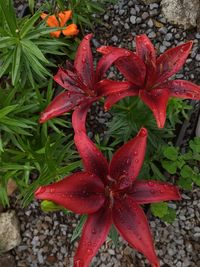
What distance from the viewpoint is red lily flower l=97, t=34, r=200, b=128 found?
60.1 inches

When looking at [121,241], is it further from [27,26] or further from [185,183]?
[27,26]

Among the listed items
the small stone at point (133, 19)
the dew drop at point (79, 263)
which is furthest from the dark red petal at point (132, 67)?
the small stone at point (133, 19)

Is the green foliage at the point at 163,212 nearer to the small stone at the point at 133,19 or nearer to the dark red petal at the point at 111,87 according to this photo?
the dark red petal at the point at 111,87

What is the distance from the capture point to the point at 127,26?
2.49 metres

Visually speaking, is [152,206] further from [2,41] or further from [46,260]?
[2,41]

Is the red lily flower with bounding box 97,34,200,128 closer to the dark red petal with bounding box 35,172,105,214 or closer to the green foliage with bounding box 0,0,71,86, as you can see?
the dark red petal with bounding box 35,172,105,214

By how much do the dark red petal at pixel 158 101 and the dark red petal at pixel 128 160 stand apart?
0.32ft

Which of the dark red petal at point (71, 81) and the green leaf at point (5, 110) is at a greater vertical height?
the dark red petal at point (71, 81)

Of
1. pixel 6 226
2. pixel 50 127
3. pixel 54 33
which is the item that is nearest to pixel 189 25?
pixel 54 33

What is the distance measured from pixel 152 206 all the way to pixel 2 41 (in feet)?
3.07

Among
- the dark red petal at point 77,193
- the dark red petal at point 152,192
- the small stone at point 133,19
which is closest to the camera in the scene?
the dark red petal at point 77,193

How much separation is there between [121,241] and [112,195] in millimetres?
987

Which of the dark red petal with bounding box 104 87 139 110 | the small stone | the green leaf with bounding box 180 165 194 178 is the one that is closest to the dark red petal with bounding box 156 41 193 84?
the dark red petal with bounding box 104 87 139 110

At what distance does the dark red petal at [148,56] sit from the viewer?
1.53 meters
